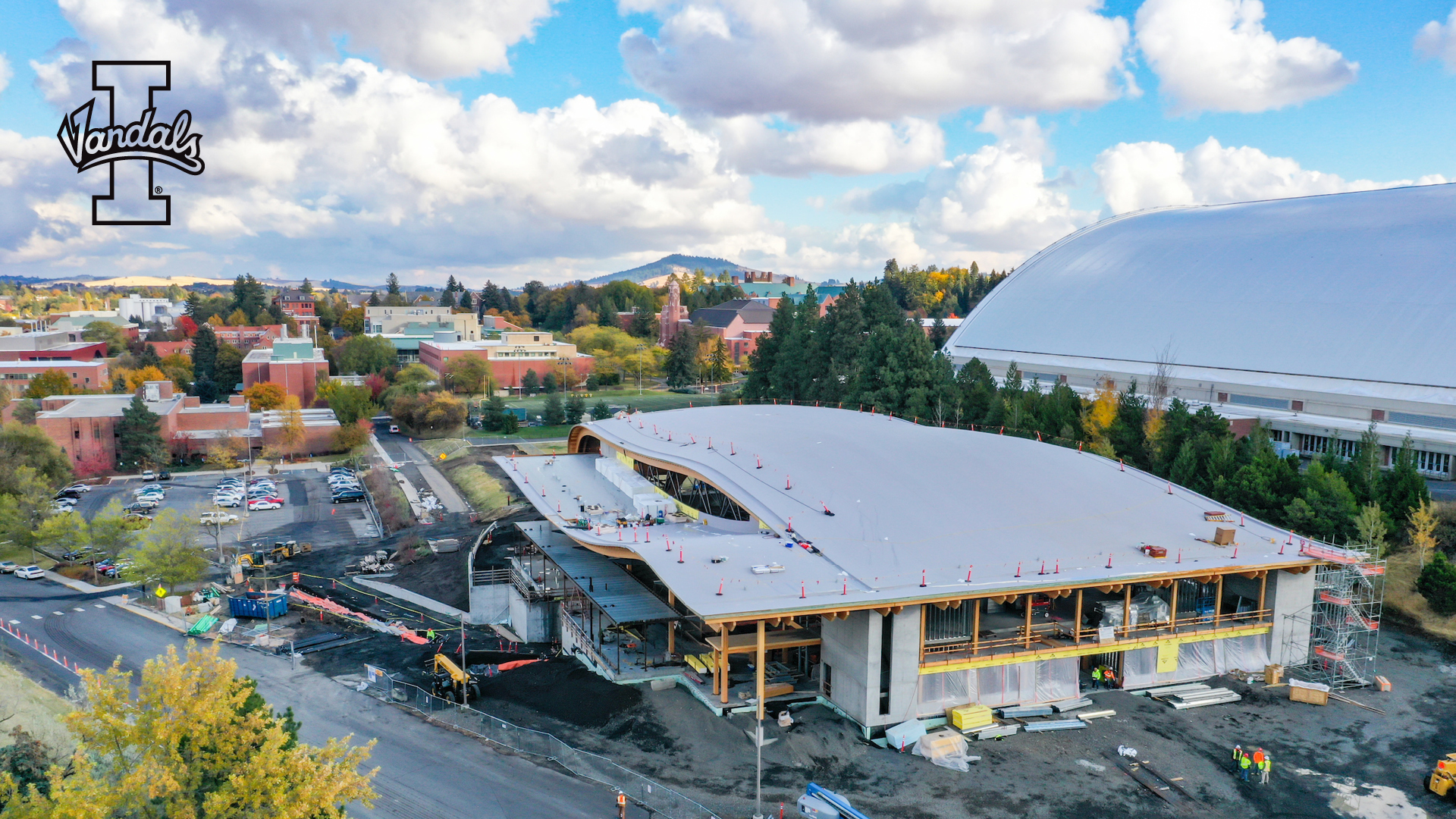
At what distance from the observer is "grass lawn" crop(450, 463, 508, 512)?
56.3m

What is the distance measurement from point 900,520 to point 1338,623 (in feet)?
38.3

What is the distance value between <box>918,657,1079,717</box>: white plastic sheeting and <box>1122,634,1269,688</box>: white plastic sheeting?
1.94m

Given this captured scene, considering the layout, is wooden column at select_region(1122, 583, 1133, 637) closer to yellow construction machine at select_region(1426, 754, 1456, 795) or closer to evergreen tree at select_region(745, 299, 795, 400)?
yellow construction machine at select_region(1426, 754, 1456, 795)

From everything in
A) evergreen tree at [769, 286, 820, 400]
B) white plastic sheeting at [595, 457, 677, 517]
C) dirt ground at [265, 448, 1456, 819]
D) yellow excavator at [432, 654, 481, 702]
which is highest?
evergreen tree at [769, 286, 820, 400]

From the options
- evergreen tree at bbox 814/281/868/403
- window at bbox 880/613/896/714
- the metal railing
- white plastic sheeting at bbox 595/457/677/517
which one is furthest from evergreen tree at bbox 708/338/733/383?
window at bbox 880/613/896/714

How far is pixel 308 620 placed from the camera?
3456 cm

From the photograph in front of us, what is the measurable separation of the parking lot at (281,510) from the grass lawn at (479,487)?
6342 mm

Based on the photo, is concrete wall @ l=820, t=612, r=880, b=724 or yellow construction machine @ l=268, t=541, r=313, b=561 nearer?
concrete wall @ l=820, t=612, r=880, b=724

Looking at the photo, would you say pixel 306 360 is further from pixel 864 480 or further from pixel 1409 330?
pixel 1409 330

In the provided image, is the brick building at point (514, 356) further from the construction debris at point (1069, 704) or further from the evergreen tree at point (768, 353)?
the construction debris at point (1069, 704)

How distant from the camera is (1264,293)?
157 feet

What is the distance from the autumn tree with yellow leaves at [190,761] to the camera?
1336 centimetres

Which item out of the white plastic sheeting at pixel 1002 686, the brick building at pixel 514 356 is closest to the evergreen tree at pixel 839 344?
the white plastic sheeting at pixel 1002 686

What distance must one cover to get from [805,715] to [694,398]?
76092mm
